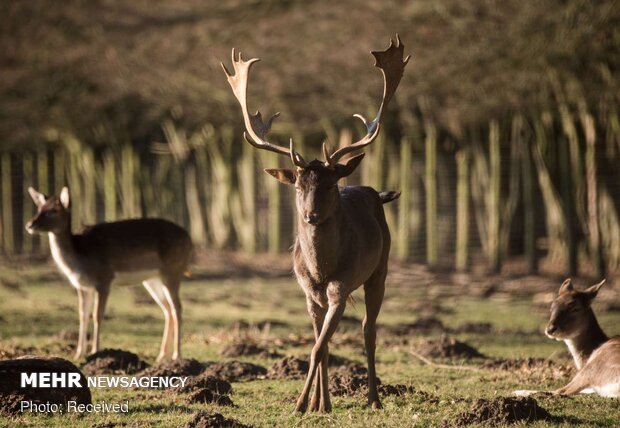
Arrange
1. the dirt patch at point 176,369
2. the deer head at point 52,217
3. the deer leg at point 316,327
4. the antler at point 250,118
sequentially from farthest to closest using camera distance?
the deer head at point 52,217
the dirt patch at point 176,369
the antler at point 250,118
the deer leg at point 316,327

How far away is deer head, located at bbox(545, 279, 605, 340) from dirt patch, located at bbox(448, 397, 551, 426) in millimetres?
1718

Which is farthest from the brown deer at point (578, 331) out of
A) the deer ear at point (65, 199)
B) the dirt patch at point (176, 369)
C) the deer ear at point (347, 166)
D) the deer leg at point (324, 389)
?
the deer ear at point (65, 199)

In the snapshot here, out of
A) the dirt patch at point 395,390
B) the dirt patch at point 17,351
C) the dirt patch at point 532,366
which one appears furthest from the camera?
the dirt patch at point 17,351

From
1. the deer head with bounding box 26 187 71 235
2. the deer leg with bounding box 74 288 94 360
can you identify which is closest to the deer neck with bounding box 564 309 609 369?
the deer leg with bounding box 74 288 94 360

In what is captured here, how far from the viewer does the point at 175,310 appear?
38.1ft

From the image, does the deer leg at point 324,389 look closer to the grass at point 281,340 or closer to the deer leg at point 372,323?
the grass at point 281,340

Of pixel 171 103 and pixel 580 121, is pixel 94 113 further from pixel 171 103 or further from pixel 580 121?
pixel 580 121

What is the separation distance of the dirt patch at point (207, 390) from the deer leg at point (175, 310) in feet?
7.02

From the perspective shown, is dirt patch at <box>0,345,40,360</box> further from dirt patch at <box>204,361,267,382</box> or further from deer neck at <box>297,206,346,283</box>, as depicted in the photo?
deer neck at <box>297,206,346,283</box>

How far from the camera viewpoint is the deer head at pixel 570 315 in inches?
356

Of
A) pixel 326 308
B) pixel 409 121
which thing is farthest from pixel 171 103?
pixel 326 308

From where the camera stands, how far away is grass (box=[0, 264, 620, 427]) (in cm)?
762

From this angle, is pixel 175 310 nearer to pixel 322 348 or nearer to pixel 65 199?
pixel 65 199

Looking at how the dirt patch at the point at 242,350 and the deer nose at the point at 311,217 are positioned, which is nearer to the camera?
the deer nose at the point at 311,217
